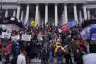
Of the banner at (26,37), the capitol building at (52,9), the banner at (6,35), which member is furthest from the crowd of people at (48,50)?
the capitol building at (52,9)

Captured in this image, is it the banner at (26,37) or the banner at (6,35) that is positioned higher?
the banner at (6,35)

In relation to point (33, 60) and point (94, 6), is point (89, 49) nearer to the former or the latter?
point (33, 60)

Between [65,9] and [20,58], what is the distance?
4800 cm

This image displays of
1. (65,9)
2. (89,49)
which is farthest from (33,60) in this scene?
(65,9)

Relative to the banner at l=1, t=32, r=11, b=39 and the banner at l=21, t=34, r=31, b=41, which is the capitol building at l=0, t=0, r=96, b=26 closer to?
the banner at l=1, t=32, r=11, b=39

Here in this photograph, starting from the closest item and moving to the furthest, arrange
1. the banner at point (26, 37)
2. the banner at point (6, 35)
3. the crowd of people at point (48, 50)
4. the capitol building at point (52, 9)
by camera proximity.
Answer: the crowd of people at point (48, 50)
the banner at point (26, 37)
the banner at point (6, 35)
the capitol building at point (52, 9)

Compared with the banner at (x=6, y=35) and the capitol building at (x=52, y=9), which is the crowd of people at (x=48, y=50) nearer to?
the banner at (x=6, y=35)

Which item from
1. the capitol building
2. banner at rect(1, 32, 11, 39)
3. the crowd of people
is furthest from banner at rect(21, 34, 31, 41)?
the capitol building

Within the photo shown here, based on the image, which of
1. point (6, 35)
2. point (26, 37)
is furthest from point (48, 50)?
point (6, 35)

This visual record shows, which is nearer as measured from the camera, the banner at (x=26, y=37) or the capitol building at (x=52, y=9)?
the banner at (x=26, y=37)

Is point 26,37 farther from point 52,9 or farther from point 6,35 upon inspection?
point 52,9

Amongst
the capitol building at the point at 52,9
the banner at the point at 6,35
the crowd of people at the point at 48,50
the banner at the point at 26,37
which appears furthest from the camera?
the capitol building at the point at 52,9

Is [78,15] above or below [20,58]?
above

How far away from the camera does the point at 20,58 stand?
782 inches
